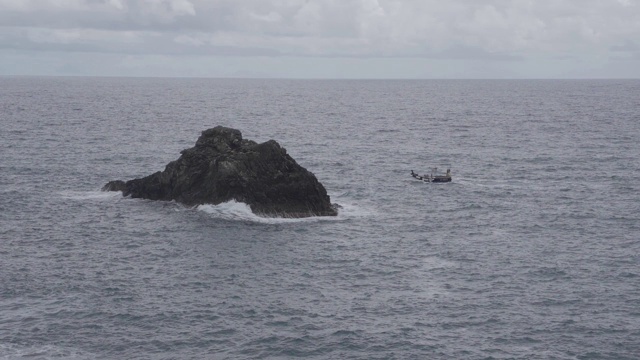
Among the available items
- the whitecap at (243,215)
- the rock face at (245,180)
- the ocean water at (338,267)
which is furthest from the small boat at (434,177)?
the rock face at (245,180)

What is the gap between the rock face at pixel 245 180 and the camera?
81.1 meters

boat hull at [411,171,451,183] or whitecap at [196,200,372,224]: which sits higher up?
boat hull at [411,171,451,183]

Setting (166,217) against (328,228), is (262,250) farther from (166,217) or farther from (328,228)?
(166,217)

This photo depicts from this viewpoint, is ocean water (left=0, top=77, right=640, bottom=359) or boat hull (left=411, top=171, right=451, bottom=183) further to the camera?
boat hull (left=411, top=171, right=451, bottom=183)

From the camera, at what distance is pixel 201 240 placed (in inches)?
2849

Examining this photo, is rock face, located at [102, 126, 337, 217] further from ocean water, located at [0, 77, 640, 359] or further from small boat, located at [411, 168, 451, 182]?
small boat, located at [411, 168, 451, 182]

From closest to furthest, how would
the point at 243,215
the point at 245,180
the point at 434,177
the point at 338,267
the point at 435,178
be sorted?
the point at 338,267 → the point at 243,215 → the point at 245,180 → the point at 435,178 → the point at 434,177

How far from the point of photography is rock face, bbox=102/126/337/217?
81125 millimetres

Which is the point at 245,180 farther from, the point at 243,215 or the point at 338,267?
the point at 338,267

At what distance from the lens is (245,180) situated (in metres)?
80.8

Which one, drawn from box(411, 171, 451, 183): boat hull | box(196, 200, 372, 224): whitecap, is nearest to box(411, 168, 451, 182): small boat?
box(411, 171, 451, 183): boat hull

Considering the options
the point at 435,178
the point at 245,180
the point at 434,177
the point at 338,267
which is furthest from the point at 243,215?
the point at 434,177

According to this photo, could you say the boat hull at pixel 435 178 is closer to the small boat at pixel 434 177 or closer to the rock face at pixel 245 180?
the small boat at pixel 434 177

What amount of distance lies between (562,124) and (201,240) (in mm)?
131328
